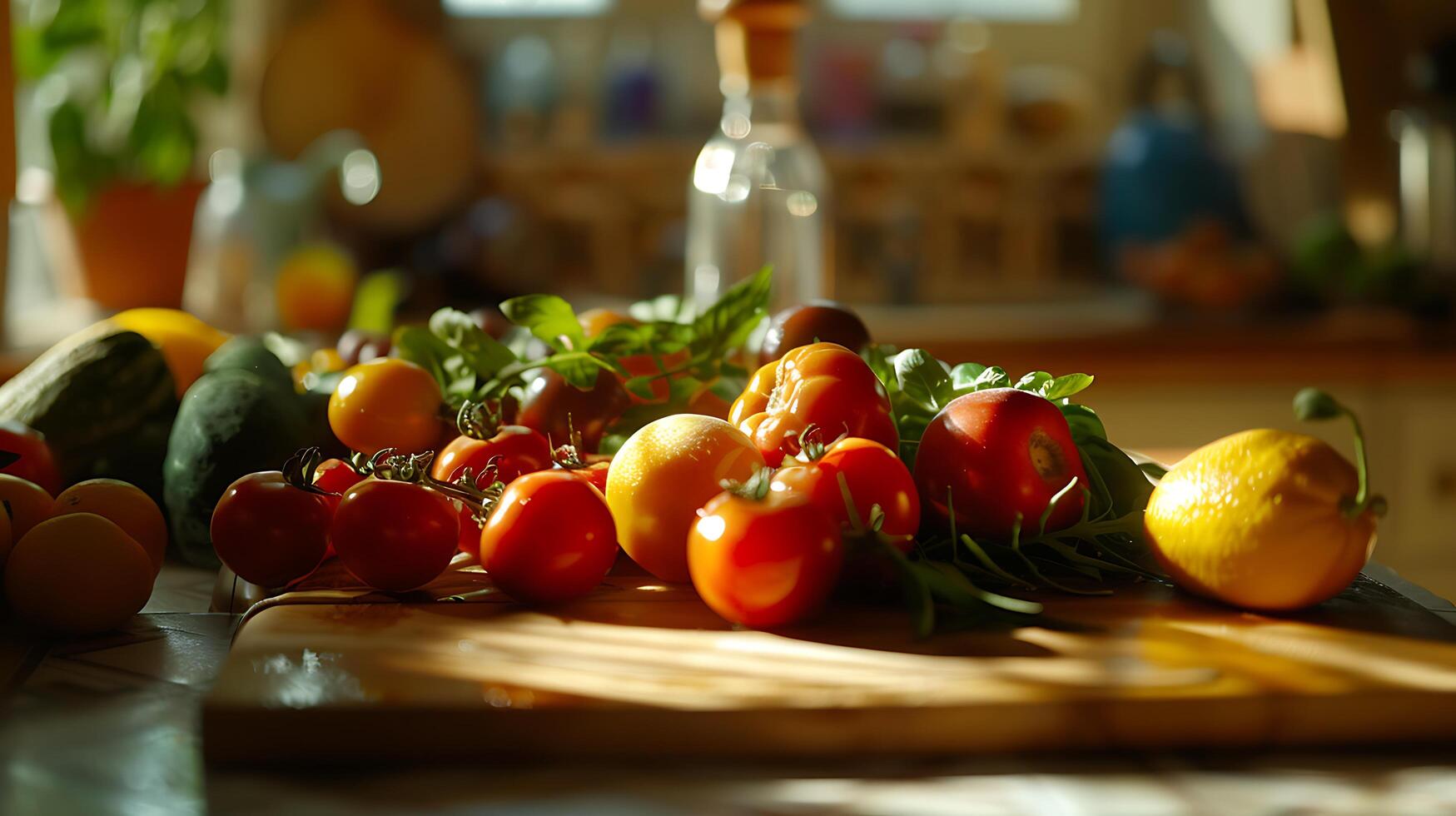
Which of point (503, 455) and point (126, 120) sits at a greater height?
point (126, 120)

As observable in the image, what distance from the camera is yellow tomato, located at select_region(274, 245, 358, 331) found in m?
2.10

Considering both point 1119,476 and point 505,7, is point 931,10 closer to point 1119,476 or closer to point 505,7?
point 505,7

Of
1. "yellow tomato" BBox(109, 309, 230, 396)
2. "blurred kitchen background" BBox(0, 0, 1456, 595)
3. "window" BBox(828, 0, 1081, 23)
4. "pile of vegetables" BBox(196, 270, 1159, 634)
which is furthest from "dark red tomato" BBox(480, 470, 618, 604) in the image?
"window" BBox(828, 0, 1081, 23)

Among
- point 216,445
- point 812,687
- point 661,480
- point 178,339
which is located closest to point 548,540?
point 661,480

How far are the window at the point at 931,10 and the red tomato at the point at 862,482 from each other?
2.24 m

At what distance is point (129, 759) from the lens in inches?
20.7

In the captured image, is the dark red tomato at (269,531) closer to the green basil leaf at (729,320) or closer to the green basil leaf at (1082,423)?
the green basil leaf at (729,320)

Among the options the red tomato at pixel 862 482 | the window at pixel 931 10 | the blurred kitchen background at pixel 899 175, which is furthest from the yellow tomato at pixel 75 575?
the window at pixel 931 10

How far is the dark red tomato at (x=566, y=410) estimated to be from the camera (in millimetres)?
825

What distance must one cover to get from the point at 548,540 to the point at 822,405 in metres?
0.16

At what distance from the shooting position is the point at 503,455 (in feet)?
2.55

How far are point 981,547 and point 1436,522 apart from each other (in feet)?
5.12

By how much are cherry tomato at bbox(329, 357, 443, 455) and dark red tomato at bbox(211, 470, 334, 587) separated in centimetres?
11

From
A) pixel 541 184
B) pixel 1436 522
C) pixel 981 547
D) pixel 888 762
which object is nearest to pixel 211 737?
pixel 888 762
